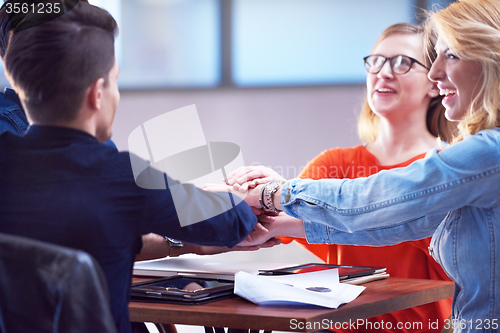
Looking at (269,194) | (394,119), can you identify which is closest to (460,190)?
(269,194)

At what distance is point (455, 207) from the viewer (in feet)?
3.28

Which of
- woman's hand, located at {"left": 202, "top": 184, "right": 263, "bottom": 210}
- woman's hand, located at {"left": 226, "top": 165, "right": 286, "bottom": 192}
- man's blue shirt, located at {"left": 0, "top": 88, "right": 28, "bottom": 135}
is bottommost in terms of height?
woman's hand, located at {"left": 202, "top": 184, "right": 263, "bottom": 210}

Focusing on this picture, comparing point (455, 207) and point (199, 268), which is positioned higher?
point (455, 207)

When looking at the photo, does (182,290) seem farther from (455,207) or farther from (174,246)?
(455,207)

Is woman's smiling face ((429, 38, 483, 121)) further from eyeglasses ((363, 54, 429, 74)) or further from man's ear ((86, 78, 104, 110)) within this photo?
Answer: man's ear ((86, 78, 104, 110))

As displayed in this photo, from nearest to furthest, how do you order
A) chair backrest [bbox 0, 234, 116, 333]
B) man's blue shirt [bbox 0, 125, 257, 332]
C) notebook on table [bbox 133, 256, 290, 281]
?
chair backrest [bbox 0, 234, 116, 333] → man's blue shirt [bbox 0, 125, 257, 332] → notebook on table [bbox 133, 256, 290, 281]

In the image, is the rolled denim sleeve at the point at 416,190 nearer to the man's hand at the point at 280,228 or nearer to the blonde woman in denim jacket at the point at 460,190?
the blonde woman in denim jacket at the point at 460,190

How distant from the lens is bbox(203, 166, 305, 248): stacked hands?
144cm

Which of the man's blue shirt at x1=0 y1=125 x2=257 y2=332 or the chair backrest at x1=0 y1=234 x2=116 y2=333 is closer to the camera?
the chair backrest at x1=0 y1=234 x2=116 y2=333

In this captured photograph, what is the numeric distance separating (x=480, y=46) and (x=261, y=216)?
744 millimetres

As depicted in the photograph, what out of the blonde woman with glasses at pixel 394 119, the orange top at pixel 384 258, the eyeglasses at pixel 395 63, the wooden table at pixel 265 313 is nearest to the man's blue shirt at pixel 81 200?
the wooden table at pixel 265 313

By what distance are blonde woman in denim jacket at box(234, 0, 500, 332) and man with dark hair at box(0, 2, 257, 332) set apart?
42 centimetres

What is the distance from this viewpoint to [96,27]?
2.65 ft

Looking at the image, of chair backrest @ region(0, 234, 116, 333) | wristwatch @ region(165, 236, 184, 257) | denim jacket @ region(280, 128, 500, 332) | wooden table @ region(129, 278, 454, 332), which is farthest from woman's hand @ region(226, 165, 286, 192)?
chair backrest @ region(0, 234, 116, 333)
